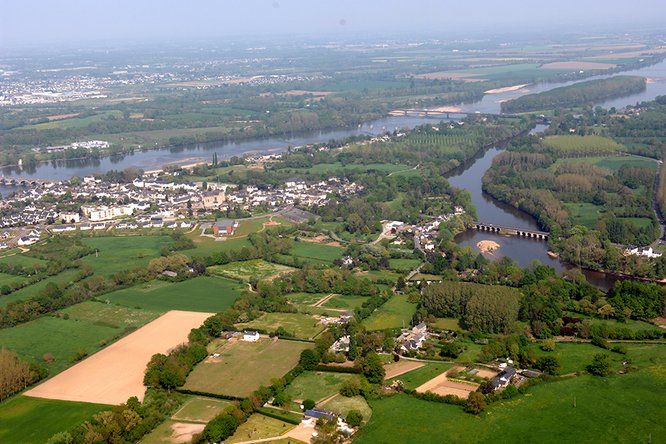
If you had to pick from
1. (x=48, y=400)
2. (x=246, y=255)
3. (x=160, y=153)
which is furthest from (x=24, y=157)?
(x=48, y=400)

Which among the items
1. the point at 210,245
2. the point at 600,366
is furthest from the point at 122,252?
the point at 600,366

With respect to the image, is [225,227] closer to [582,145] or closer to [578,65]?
[582,145]

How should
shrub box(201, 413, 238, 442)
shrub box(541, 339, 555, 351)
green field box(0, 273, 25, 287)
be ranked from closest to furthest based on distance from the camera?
shrub box(201, 413, 238, 442) → shrub box(541, 339, 555, 351) → green field box(0, 273, 25, 287)

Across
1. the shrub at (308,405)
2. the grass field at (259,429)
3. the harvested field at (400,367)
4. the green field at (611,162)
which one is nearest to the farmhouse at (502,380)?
the harvested field at (400,367)

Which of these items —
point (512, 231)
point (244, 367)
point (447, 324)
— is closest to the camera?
point (244, 367)

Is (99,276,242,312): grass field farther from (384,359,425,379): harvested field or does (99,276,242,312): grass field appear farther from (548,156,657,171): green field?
(548,156,657,171): green field

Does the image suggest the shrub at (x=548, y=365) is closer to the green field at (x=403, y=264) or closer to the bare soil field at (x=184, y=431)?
the bare soil field at (x=184, y=431)

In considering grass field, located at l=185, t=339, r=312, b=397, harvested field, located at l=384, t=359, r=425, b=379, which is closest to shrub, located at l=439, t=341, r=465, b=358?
harvested field, located at l=384, t=359, r=425, b=379
